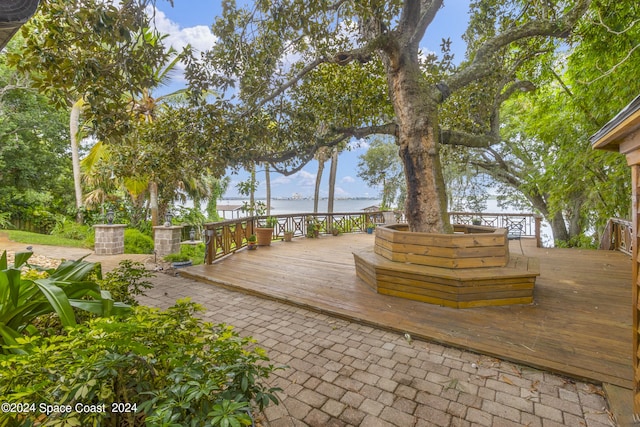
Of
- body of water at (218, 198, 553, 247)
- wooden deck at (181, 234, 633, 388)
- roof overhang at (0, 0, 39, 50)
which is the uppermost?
roof overhang at (0, 0, 39, 50)

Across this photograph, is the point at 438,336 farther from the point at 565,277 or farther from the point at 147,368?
the point at 565,277

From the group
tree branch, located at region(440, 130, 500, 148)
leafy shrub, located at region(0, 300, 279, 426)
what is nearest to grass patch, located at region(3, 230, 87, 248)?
leafy shrub, located at region(0, 300, 279, 426)

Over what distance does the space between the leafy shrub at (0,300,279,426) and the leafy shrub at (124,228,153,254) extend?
889 cm

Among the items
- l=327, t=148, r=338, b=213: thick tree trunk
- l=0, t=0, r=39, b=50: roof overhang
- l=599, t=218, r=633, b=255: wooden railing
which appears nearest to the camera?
l=0, t=0, r=39, b=50: roof overhang

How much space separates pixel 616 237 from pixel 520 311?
225 inches

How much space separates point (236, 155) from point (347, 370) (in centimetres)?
368

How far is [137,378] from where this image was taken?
1303mm

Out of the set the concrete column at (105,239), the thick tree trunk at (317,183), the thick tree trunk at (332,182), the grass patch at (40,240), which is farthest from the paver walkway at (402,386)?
the thick tree trunk at (317,183)

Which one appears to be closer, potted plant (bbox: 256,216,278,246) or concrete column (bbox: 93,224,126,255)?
concrete column (bbox: 93,224,126,255)

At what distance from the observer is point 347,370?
2385 millimetres

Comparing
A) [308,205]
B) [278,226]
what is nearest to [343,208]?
[308,205]

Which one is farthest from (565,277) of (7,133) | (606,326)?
(7,133)

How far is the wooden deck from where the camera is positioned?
2.47 metres

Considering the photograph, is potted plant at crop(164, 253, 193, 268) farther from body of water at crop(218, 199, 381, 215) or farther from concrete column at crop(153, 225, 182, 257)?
body of water at crop(218, 199, 381, 215)
